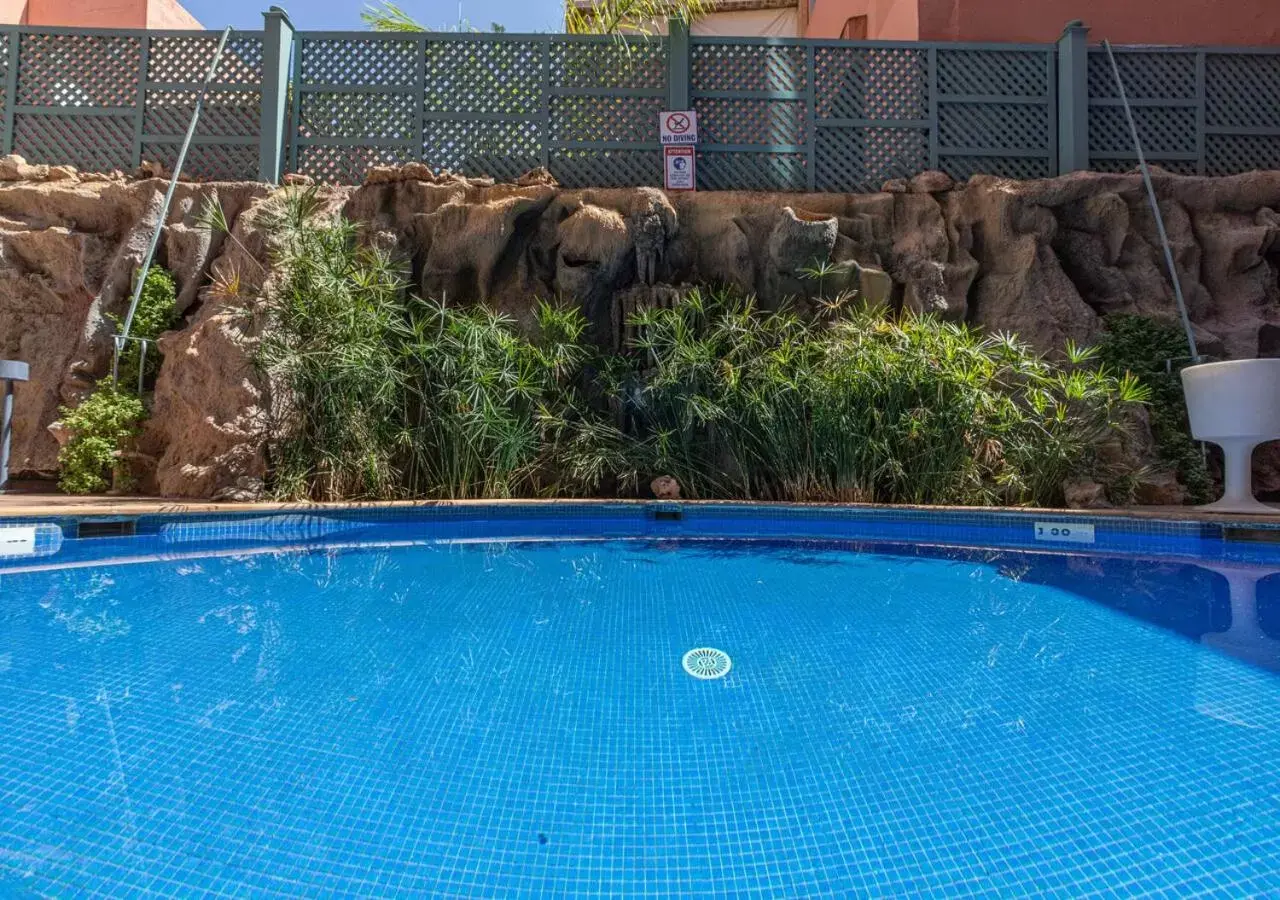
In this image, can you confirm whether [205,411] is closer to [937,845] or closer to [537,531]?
[537,531]

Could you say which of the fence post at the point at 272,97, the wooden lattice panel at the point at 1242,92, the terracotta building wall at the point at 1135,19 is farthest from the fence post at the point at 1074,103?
the fence post at the point at 272,97

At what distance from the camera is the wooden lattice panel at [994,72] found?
6.32 metres

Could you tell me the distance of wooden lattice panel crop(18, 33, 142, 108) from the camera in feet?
19.9

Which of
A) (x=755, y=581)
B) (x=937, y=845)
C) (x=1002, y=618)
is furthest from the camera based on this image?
(x=755, y=581)


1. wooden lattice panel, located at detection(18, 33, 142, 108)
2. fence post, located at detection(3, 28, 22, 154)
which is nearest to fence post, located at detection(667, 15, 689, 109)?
wooden lattice panel, located at detection(18, 33, 142, 108)

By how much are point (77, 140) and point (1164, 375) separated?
9.86 meters

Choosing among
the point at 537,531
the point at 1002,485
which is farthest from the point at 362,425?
the point at 1002,485

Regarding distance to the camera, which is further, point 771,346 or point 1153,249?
point 1153,249

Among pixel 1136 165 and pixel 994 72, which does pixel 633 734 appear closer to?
pixel 994 72

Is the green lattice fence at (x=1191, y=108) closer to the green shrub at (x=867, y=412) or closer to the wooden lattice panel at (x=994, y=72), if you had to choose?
the wooden lattice panel at (x=994, y=72)

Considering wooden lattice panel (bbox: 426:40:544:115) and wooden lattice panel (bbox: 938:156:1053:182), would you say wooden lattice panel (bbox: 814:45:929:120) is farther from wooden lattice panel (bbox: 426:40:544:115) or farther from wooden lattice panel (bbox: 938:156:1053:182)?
wooden lattice panel (bbox: 426:40:544:115)

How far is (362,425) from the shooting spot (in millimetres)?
4816

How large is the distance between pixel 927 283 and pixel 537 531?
4.04 m

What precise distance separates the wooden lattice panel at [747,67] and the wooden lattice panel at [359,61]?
8.97ft
